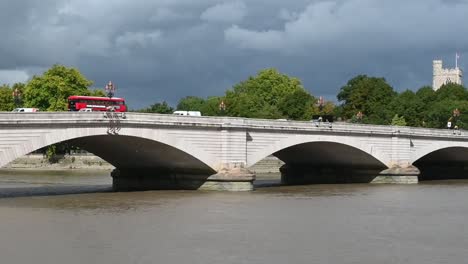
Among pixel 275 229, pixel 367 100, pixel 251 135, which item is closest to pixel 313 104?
pixel 367 100

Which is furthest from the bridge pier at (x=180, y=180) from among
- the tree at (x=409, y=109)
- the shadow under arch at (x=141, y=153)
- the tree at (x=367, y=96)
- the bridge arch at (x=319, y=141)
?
the tree at (x=367, y=96)

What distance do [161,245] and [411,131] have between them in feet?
119

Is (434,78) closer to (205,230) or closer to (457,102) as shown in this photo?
(457,102)

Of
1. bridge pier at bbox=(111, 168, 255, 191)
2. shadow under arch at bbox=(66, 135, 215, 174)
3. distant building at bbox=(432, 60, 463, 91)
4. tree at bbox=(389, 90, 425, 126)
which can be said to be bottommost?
bridge pier at bbox=(111, 168, 255, 191)

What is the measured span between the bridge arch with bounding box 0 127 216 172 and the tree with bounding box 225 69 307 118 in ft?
171

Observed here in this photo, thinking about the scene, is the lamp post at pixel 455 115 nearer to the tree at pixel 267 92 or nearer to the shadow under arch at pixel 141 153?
the tree at pixel 267 92

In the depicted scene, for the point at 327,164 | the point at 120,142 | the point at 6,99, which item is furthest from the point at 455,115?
the point at 6,99

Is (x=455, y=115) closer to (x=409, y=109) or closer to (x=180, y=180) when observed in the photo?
(x=409, y=109)

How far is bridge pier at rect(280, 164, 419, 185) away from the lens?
52.6m

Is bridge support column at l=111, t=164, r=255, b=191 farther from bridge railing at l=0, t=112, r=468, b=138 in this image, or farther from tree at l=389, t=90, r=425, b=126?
tree at l=389, t=90, r=425, b=126

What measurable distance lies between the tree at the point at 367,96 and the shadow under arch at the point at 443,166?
29.7 meters

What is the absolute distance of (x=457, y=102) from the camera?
91.3m

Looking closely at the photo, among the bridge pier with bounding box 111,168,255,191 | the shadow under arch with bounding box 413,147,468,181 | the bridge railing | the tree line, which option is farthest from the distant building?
the bridge pier with bounding box 111,168,255,191

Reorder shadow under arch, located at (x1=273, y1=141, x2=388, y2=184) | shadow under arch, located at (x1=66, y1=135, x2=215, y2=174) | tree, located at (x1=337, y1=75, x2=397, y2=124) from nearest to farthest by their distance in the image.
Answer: shadow under arch, located at (x1=66, y1=135, x2=215, y2=174) < shadow under arch, located at (x1=273, y1=141, x2=388, y2=184) < tree, located at (x1=337, y1=75, x2=397, y2=124)
